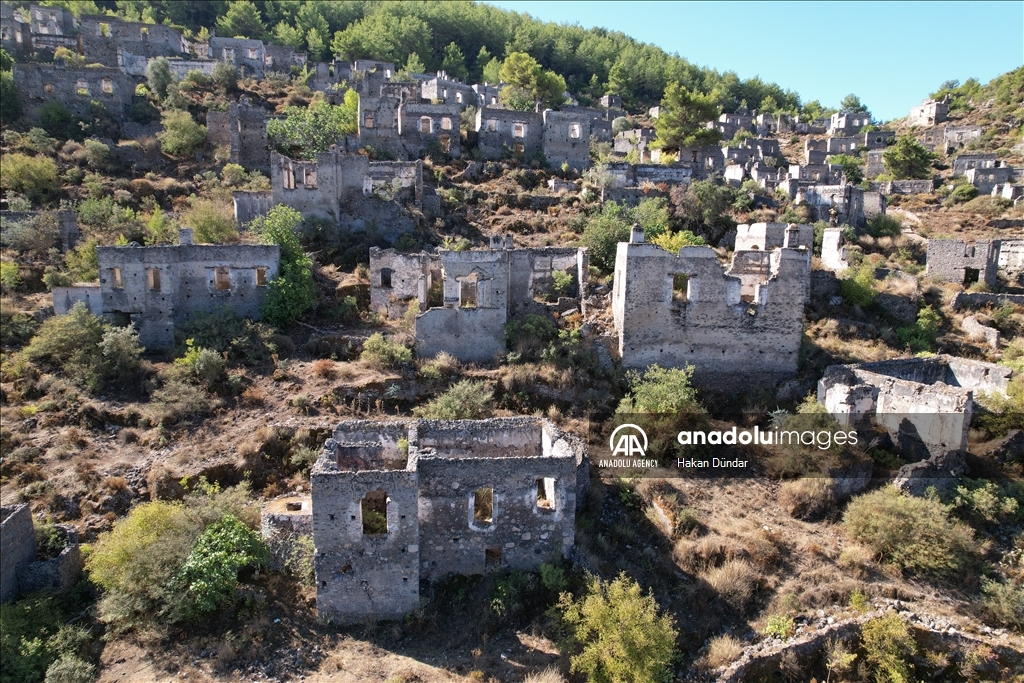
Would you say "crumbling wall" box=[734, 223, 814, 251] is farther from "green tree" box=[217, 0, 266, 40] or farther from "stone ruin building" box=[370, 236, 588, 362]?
"green tree" box=[217, 0, 266, 40]

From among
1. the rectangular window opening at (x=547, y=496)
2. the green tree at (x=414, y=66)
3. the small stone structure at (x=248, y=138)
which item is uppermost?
the green tree at (x=414, y=66)

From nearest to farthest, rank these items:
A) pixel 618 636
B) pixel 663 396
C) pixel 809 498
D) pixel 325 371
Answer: pixel 618 636 → pixel 809 498 → pixel 663 396 → pixel 325 371

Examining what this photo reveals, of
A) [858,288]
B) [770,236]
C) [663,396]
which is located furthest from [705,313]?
[858,288]

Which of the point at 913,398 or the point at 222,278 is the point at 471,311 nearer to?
the point at 222,278

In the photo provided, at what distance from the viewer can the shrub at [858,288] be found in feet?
73.8

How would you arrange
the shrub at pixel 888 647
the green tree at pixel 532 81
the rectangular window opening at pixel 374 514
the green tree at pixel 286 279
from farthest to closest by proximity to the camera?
the green tree at pixel 532 81 → the green tree at pixel 286 279 → the rectangular window opening at pixel 374 514 → the shrub at pixel 888 647

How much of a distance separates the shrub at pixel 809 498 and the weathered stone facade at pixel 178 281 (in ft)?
50.1

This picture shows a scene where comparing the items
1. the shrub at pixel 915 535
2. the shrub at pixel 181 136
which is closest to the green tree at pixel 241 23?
the shrub at pixel 181 136

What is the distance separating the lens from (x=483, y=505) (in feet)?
41.6

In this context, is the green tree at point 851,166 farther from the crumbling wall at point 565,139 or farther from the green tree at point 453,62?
the green tree at point 453,62

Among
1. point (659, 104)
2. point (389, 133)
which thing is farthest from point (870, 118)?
point (389, 133)

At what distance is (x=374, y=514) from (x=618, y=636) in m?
4.68

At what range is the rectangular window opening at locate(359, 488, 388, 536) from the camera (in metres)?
11.7

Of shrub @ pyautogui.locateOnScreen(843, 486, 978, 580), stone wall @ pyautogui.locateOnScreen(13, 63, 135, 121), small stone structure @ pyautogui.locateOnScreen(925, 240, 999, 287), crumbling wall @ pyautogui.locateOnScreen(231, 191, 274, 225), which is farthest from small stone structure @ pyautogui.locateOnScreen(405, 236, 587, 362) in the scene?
stone wall @ pyautogui.locateOnScreen(13, 63, 135, 121)
